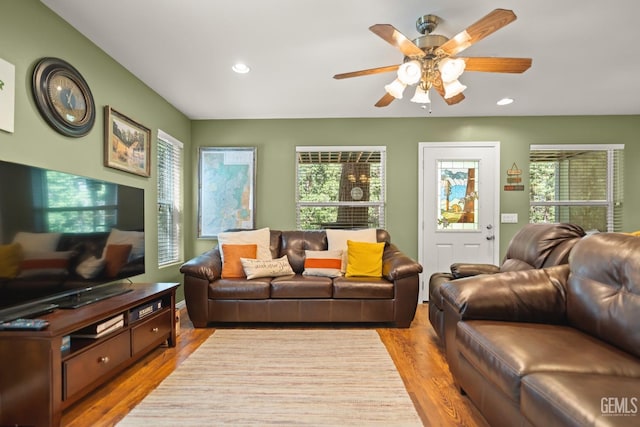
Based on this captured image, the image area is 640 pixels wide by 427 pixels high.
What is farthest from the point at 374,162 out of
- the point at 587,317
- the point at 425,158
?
the point at 587,317

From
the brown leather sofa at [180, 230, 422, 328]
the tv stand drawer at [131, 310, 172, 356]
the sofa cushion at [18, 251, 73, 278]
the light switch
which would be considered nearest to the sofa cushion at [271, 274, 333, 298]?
the brown leather sofa at [180, 230, 422, 328]

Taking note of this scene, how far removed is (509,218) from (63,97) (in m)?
4.86

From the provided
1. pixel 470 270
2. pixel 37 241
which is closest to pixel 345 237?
pixel 470 270

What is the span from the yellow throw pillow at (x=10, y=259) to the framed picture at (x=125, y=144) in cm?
122

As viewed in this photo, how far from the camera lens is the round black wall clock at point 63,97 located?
2084 mm

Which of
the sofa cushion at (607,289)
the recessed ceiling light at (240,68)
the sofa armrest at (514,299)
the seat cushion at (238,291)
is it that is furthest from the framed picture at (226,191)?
the sofa cushion at (607,289)

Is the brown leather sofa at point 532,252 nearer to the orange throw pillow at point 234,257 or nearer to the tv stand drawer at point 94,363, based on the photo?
the orange throw pillow at point 234,257

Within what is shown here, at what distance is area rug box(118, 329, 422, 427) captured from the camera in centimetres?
173

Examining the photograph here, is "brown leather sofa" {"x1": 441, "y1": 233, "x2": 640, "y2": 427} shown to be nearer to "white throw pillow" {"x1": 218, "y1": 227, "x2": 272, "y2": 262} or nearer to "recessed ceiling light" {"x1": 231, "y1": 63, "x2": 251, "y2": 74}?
"white throw pillow" {"x1": 218, "y1": 227, "x2": 272, "y2": 262}

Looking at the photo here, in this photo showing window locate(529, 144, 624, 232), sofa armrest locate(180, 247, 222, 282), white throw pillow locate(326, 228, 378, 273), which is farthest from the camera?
window locate(529, 144, 624, 232)

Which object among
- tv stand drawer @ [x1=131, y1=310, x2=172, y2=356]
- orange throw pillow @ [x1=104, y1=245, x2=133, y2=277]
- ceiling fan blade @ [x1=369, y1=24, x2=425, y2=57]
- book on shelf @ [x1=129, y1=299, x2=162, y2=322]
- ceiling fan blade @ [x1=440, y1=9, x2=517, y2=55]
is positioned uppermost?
ceiling fan blade @ [x1=369, y1=24, x2=425, y2=57]

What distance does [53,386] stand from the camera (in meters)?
1.57

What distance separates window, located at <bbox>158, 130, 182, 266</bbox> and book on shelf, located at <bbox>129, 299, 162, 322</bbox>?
1.20 metres

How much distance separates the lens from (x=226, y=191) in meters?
4.41
